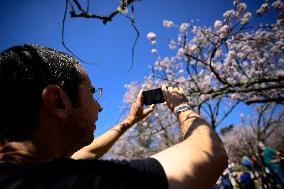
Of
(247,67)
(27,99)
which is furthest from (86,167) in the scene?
(247,67)

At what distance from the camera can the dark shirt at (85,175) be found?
0.83 m

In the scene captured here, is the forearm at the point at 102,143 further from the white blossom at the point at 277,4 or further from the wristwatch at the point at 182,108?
the white blossom at the point at 277,4

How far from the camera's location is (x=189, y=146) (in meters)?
1.05

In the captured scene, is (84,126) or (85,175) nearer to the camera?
(85,175)

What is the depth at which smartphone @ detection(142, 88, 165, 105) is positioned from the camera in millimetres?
2025

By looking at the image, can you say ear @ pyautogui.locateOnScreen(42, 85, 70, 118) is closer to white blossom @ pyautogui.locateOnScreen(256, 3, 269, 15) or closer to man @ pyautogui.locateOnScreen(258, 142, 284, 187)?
white blossom @ pyautogui.locateOnScreen(256, 3, 269, 15)

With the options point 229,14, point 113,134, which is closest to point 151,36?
point 229,14

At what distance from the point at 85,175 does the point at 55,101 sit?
49cm

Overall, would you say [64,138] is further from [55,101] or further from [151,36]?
[151,36]

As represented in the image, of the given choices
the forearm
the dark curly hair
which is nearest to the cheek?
the dark curly hair

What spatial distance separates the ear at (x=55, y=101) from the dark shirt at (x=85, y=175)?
336 mm

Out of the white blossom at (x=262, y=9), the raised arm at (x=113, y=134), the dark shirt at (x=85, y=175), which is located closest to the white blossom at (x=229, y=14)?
the white blossom at (x=262, y=9)

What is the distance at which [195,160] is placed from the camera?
0.97 metres

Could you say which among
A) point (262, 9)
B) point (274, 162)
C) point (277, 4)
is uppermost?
point (277, 4)
